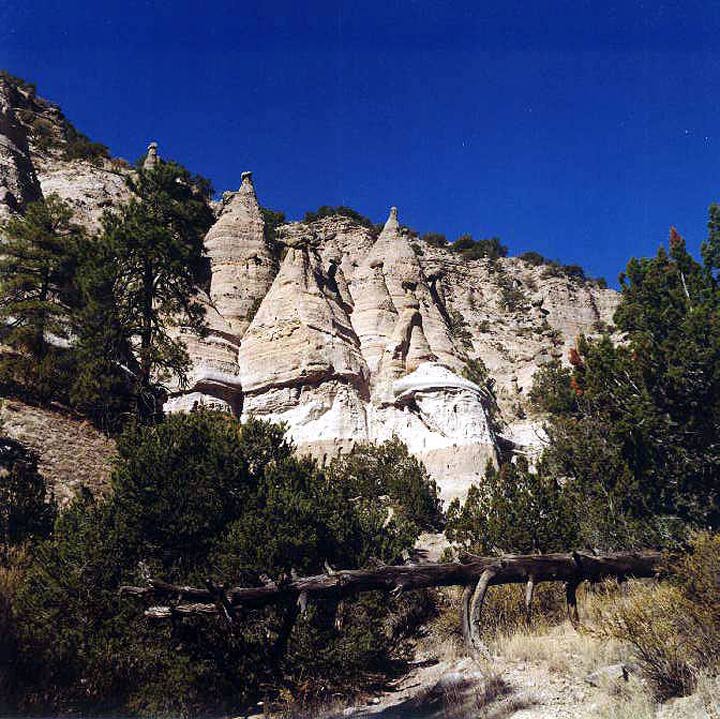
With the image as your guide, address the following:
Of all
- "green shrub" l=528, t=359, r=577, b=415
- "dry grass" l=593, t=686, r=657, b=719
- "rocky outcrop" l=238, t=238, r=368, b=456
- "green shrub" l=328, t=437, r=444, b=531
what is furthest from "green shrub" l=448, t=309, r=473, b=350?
"dry grass" l=593, t=686, r=657, b=719

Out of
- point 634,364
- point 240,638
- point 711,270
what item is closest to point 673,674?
point 240,638

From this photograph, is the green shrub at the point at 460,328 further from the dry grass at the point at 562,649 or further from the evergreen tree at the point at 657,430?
the dry grass at the point at 562,649

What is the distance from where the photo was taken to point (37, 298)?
1938cm

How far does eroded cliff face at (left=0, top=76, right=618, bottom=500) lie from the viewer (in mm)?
26203

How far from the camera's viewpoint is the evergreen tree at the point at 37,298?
17.0 meters

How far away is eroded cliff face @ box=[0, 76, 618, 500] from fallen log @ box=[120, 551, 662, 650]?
446 inches

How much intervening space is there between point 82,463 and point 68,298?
770cm

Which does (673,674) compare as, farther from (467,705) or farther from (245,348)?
(245,348)

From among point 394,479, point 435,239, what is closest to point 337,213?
point 435,239

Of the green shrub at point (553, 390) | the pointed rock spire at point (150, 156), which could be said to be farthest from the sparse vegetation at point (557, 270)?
the pointed rock spire at point (150, 156)

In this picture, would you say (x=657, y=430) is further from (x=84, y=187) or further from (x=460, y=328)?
(x=84, y=187)

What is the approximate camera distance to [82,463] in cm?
1541

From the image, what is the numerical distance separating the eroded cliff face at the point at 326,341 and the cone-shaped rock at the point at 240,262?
88 millimetres

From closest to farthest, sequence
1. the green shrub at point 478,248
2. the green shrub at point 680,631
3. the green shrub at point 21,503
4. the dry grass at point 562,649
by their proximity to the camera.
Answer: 1. the green shrub at point 680,631
2. the dry grass at point 562,649
3. the green shrub at point 21,503
4. the green shrub at point 478,248
